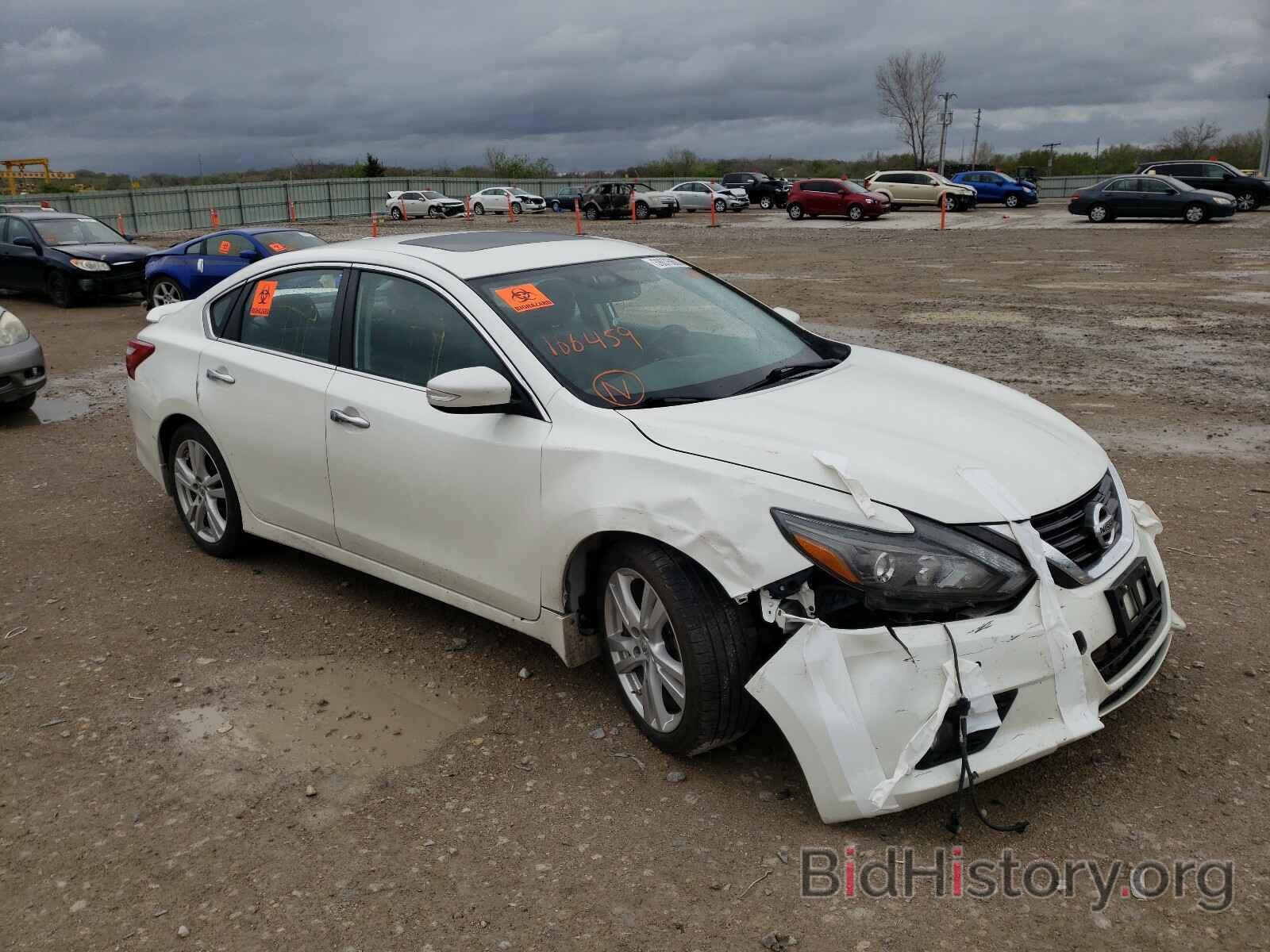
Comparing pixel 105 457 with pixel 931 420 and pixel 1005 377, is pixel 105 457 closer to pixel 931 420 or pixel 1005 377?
pixel 931 420

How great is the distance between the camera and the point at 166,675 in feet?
14.3

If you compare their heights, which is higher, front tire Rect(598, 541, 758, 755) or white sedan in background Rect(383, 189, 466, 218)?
white sedan in background Rect(383, 189, 466, 218)

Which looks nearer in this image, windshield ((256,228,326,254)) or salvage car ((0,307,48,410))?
salvage car ((0,307,48,410))

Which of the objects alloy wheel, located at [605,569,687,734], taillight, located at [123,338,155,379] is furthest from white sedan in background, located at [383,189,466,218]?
alloy wheel, located at [605,569,687,734]

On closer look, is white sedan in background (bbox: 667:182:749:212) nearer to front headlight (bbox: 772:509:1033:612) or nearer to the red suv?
the red suv

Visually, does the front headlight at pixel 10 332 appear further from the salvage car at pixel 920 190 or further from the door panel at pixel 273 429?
the salvage car at pixel 920 190

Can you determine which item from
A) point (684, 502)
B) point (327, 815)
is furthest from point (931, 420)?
point (327, 815)

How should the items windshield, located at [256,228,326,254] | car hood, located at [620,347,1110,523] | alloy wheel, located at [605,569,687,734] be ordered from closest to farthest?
1. car hood, located at [620,347,1110,523]
2. alloy wheel, located at [605,569,687,734]
3. windshield, located at [256,228,326,254]

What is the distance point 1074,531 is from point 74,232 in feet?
59.9

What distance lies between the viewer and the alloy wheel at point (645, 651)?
343 centimetres

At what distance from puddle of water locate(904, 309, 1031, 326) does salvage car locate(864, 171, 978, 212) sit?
27.6 meters

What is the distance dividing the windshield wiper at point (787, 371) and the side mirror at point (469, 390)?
829mm

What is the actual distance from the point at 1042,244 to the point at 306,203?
37075mm

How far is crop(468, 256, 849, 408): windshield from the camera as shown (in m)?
3.84
